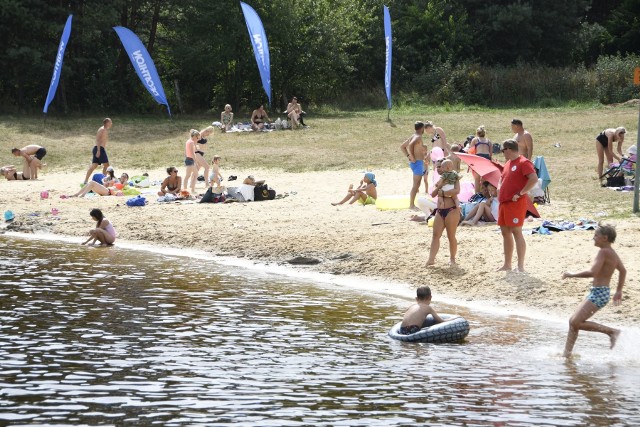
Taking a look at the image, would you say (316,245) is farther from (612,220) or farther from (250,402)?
(250,402)

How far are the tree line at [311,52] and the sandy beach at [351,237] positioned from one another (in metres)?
13.3

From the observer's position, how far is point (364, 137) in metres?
31.7

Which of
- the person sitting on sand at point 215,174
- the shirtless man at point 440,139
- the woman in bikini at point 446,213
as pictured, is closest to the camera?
the woman in bikini at point 446,213

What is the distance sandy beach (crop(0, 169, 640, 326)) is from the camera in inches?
546

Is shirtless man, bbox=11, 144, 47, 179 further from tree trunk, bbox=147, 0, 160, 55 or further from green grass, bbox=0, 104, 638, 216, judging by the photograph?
tree trunk, bbox=147, 0, 160, 55

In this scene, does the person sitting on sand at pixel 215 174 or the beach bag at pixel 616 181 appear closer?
the beach bag at pixel 616 181

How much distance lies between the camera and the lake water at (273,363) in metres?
8.76

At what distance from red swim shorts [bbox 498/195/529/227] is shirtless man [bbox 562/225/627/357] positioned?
320 centimetres

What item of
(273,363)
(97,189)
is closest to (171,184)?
(97,189)

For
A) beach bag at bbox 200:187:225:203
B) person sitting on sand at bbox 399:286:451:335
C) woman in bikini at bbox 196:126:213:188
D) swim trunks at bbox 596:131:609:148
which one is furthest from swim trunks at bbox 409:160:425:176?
person sitting on sand at bbox 399:286:451:335

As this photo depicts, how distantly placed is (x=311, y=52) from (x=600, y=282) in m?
30.8

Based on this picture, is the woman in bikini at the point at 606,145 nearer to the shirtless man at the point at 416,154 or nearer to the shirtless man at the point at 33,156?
the shirtless man at the point at 416,154

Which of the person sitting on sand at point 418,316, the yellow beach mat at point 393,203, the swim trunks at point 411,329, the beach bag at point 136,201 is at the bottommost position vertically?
the swim trunks at point 411,329

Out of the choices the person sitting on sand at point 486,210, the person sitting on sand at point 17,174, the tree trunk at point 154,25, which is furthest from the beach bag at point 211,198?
the tree trunk at point 154,25
